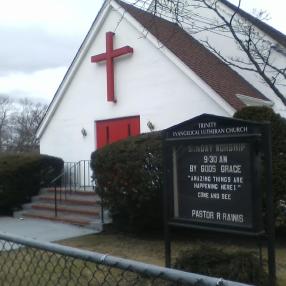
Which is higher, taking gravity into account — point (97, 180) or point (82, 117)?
point (82, 117)

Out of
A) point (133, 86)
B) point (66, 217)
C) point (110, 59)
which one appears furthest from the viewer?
point (110, 59)

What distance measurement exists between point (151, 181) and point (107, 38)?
8.35m

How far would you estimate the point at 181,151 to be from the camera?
216 inches

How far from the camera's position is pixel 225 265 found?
17.1 feet

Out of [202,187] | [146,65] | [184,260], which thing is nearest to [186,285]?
[202,187]

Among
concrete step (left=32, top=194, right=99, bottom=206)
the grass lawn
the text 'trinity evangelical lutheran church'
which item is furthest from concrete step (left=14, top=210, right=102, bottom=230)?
the text 'trinity evangelical lutheran church'

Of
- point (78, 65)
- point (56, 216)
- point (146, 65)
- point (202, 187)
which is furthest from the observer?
point (78, 65)

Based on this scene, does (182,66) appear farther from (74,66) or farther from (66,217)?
(66,217)

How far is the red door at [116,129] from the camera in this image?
A: 1570 cm

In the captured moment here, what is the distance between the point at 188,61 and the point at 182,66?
677 millimetres

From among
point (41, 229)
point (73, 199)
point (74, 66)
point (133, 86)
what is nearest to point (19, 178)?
point (73, 199)

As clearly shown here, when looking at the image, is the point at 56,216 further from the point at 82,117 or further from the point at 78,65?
the point at 78,65

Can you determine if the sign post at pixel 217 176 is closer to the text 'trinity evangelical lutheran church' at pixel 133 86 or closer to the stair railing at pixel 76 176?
the text 'trinity evangelical lutheran church' at pixel 133 86

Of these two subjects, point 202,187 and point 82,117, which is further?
point 82,117
